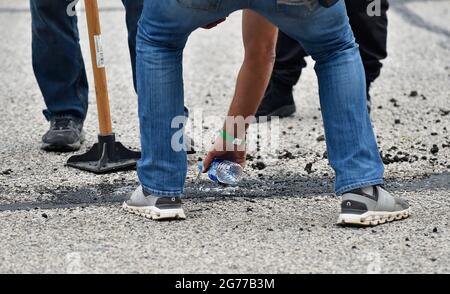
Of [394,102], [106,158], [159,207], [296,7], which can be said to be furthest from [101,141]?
[394,102]

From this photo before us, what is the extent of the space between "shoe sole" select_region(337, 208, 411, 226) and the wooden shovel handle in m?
1.44

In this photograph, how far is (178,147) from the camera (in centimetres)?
437

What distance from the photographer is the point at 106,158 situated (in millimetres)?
5316

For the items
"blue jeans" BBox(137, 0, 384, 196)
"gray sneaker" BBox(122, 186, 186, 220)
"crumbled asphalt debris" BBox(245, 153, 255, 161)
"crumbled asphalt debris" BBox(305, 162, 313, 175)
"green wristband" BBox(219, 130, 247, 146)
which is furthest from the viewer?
"crumbled asphalt debris" BBox(245, 153, 255, 161)

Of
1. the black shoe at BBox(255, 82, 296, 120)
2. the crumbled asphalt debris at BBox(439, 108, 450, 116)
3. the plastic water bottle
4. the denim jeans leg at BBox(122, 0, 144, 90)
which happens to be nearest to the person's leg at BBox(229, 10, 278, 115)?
the plastic water bottle

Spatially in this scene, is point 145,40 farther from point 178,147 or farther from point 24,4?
point 24,4

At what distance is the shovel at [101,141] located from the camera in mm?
5141

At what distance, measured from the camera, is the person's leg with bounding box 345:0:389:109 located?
599cm

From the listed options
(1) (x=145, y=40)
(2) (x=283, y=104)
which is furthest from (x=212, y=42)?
(1) (x=145, y=40)

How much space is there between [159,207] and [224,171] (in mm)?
614

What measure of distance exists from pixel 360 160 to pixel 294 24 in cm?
61

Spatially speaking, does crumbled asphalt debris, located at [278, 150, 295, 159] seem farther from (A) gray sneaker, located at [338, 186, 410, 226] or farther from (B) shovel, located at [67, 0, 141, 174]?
(A) gray sneaker, located at [338, 186, 410, 226]

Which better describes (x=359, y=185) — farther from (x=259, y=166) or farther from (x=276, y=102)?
(x=276, y=102)

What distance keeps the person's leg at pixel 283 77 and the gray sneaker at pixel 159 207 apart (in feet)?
6.36
